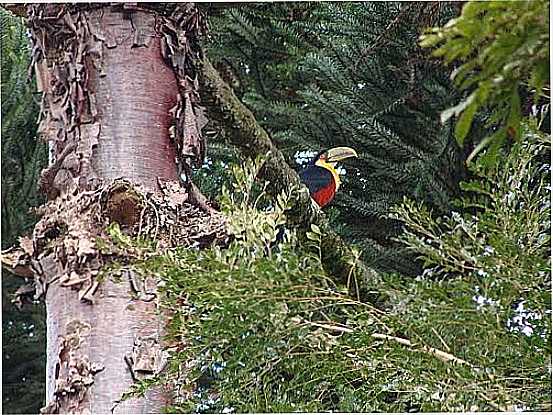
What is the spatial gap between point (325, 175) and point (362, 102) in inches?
4.8

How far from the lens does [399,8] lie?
1014 millimetres

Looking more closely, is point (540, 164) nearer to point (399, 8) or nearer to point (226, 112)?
point (226, 112)

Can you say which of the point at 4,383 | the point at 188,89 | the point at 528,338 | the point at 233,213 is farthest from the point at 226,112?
the point at 4,383

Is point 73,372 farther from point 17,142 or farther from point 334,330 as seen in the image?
point 17,142

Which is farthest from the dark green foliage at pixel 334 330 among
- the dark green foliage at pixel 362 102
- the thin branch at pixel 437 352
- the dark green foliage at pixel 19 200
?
the dark green foliage at pixel 19 200

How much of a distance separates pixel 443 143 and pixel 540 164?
0.35 meters

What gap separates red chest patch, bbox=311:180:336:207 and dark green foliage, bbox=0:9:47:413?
40 centimetres

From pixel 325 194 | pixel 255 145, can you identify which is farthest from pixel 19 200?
pixel 255 145

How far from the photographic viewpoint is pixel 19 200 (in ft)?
3.84

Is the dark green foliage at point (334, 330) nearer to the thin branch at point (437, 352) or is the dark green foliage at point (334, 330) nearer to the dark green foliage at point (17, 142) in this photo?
the thin branch at point (437, 352)

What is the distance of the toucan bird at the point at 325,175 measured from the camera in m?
1.04

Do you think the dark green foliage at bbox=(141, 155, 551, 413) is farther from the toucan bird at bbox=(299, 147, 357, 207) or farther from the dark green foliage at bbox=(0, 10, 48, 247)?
the dark green foliage at bbox=(0, 10, 48, 247)

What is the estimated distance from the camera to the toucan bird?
104 centimetres

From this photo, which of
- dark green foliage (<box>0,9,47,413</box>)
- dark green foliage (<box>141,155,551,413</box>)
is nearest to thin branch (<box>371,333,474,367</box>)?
dark green foliage (<box>141,155,551,413</box>)
